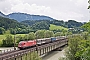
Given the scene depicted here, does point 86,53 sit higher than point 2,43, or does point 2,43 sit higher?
point 86,53

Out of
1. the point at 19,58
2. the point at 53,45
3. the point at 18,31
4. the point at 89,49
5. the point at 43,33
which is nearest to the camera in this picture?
the point at 89,49

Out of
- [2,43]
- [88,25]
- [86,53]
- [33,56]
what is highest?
[88,25]

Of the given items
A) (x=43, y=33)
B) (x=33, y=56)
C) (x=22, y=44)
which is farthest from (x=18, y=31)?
(x=33, y=56)

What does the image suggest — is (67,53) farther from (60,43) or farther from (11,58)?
(60,43)

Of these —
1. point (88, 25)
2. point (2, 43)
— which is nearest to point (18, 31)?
point (2, 43)

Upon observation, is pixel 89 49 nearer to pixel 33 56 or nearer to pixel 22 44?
pixel 33 56

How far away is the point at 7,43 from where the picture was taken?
108 m

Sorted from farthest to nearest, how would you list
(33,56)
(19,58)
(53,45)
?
(53,45) → (19,58) → (33,56)

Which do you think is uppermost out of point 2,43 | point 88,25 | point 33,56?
point 88,25

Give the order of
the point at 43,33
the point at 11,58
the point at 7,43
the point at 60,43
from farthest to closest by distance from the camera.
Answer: the point at 43,33 → the point at 7,43 → the point at 60,43 → the point at 11,58

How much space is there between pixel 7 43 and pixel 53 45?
36.7 meters

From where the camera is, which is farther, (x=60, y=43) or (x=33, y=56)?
(x=60, y=43)

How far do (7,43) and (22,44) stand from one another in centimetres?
5034

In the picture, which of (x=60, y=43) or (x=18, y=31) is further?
(x=18, y=31)
